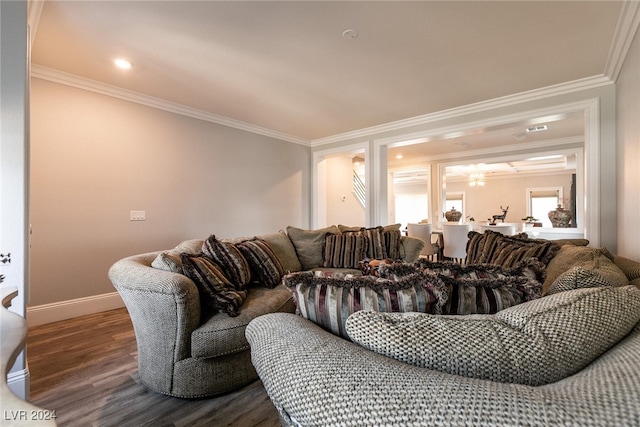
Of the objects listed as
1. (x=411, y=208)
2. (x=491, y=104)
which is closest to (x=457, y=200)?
(x=411, y=208)

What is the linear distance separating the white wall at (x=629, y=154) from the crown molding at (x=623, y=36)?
0.21ft

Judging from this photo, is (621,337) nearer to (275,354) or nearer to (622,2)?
(275,354)

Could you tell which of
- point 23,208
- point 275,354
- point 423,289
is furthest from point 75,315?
point 423,289

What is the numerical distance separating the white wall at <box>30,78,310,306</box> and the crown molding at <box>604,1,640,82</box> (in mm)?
4306

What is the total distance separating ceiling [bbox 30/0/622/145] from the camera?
2020 millimetres

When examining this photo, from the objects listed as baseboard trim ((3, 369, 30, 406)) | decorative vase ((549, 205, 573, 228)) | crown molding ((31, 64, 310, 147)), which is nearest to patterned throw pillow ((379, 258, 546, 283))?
baseboard trim ((3, 369, 30, 406))

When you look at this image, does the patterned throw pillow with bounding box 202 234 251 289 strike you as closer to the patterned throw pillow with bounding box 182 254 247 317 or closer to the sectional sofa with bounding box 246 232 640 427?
the patterned throw pillow with bounding box 182 254 247 317

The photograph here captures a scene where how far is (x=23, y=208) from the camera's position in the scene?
166 cm

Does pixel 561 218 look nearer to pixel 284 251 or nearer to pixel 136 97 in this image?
pixel 284 251

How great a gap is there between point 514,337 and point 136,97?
4.26 m


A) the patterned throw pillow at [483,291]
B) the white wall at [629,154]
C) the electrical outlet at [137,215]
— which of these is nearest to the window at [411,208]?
the white wall at [629,154]

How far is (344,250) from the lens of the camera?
10.8 feet

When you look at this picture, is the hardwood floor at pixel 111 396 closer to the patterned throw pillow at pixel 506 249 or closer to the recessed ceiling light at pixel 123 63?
the patterned throw pillow at pixel 506 249

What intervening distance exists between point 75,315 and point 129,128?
2.21 metres
